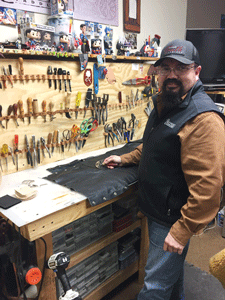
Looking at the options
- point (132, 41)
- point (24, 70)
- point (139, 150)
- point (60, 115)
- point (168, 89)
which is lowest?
Result: point (139, 150)

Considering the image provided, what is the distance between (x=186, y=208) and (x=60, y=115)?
1.07 metres

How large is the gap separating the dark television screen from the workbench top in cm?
215

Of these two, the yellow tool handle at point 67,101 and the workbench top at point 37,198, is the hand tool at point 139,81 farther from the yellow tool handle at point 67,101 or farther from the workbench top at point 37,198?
the workbench top at point 37,198

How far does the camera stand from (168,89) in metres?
1.23

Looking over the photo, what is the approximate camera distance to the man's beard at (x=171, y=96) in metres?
1.20

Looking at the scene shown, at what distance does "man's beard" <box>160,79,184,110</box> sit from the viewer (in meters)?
1.20

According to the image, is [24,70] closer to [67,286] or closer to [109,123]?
[109,123]

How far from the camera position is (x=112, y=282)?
1.71 m

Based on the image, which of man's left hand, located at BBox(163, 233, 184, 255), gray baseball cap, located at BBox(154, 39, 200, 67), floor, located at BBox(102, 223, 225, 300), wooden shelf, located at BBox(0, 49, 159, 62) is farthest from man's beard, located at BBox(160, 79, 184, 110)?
floor, located at BBox(102, 223, 225, 300)

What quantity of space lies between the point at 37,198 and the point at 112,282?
892 mm

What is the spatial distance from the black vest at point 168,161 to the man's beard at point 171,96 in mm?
32

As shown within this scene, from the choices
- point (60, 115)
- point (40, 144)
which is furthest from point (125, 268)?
point (60, 115)

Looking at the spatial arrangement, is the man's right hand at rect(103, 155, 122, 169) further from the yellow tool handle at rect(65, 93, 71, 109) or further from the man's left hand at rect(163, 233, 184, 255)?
the man's left hand at rect(163, 233, 184, 255)

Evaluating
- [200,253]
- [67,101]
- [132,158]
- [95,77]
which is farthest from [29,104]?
[200,253]
